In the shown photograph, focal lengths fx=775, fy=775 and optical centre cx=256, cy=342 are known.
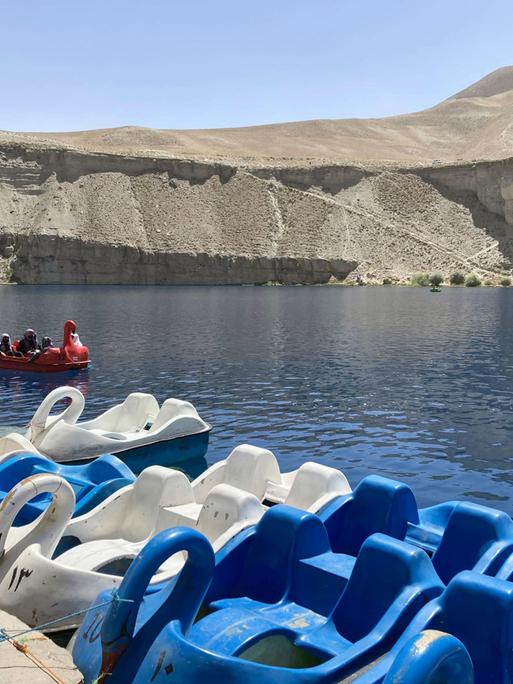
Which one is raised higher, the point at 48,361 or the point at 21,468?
the point at 21,468

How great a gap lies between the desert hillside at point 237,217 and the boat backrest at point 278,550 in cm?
10606

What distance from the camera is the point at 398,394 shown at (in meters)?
27.2

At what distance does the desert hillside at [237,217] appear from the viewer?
113875mm

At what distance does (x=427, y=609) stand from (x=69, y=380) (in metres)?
24.7

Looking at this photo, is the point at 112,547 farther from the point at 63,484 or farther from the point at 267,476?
the point at 267,476

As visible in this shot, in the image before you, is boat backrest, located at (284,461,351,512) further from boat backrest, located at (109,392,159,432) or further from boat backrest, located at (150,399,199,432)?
boat backrest, located at (109,392,159,432)

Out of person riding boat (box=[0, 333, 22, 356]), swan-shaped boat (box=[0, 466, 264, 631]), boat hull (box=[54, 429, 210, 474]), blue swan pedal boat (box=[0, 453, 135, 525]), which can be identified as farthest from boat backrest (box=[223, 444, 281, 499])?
person riding boat (box=[0, 333, 22, 356])

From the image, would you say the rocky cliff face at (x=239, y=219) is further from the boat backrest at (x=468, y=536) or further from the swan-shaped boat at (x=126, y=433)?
the boat backrest at (x=468, y=536)

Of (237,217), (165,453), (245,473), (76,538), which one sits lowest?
(165,453)

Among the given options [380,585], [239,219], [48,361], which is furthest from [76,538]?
[239,219]

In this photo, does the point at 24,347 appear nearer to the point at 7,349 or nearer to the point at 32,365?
the point at 7,349

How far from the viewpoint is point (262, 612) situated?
815 cm

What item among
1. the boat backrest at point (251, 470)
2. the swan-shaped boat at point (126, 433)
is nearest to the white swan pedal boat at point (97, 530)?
the boat backrest at point (251, 470)

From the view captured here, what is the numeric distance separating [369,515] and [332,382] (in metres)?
19.9
